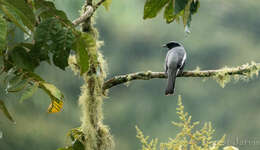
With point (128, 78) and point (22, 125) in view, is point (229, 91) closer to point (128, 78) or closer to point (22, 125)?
point (22, 125)

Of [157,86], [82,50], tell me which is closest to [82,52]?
[82,50]

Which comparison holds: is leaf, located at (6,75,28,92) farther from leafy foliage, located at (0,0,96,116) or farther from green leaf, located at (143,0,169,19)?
green leaf, located at (143,0,169,19)

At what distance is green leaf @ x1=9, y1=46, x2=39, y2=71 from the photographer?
56 cm

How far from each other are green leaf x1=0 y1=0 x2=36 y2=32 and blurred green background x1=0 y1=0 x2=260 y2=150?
10.3 feet

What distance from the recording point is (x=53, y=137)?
394cm

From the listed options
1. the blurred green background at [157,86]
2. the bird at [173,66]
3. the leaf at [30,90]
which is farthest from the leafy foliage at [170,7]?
the blurred green background at [157,86]

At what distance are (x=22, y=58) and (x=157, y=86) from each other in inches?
144

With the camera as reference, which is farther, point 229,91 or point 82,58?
point 229,91

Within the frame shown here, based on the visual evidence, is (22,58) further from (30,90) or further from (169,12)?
(169,12)

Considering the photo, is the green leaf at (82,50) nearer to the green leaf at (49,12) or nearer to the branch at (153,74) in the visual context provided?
the green leaf at (49,12)

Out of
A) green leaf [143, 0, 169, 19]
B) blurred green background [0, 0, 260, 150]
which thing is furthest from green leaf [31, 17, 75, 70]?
blurred green background [0, 0, 260, 150]

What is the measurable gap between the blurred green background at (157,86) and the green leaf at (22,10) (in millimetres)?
3136

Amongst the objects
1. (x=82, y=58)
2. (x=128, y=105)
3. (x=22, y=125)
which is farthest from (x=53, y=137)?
(x=82, y=58)

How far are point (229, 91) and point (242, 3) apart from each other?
1177 millimetres
